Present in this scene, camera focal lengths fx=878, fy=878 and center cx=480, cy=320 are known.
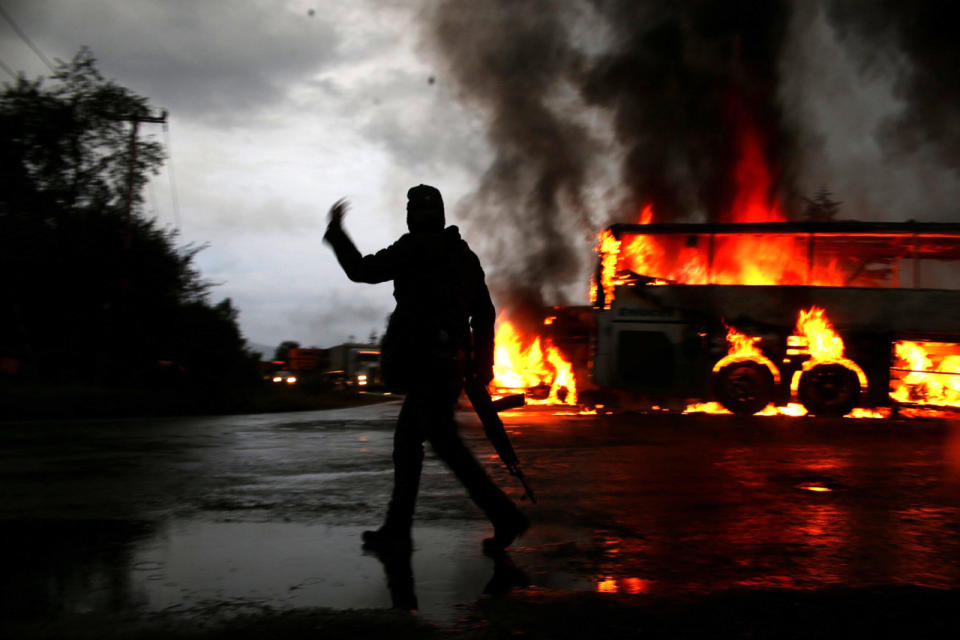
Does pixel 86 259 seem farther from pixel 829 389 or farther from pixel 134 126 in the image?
pixel 829 389

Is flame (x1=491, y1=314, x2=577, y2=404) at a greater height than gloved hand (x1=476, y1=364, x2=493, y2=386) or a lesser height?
greater

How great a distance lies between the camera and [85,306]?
26141 mm

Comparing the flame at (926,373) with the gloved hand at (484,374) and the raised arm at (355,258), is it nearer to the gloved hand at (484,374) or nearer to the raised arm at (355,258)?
the gloved hand at (484,374)

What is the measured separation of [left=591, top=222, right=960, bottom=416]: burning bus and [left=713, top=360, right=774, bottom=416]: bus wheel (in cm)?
2

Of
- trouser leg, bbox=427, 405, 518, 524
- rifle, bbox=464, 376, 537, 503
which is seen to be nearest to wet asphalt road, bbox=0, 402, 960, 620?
trouser leg, bbox=427, 405, 518, 524

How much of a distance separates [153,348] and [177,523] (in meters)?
24.1

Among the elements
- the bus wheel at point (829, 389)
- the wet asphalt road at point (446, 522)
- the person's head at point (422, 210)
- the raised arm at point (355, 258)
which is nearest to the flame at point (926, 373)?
the bus wheel at point (829, 389)

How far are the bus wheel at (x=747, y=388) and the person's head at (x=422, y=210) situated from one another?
13372mm

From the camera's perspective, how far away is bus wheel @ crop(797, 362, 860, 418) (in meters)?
16.8

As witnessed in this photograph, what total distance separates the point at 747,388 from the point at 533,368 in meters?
5.27

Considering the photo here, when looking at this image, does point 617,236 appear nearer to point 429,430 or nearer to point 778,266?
point 778,266

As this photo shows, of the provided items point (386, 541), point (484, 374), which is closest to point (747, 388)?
point (484, 374)

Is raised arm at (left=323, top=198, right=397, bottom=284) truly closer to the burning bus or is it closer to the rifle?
the rifle

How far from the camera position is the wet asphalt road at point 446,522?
3916 millimetres
